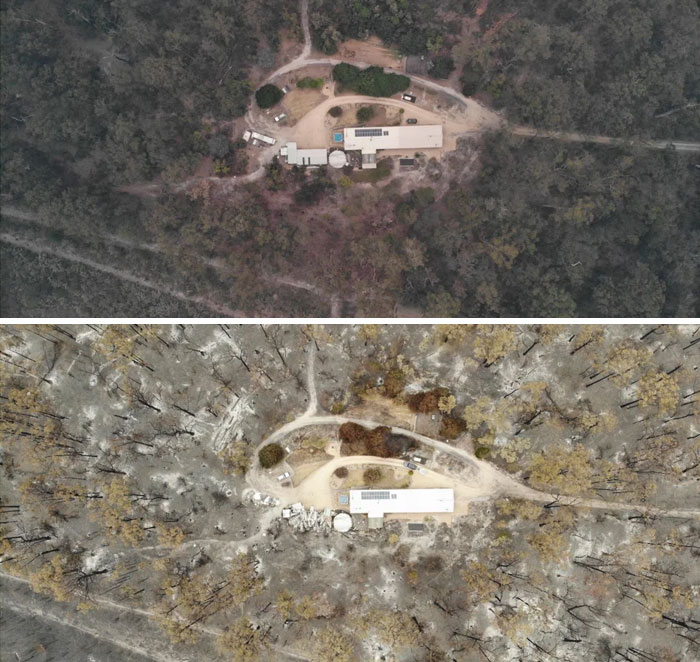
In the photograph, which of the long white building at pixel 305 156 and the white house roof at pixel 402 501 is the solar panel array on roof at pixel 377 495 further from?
the long white building at pixel 305 156

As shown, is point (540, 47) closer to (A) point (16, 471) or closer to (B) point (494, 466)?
(B) point (494, 466)

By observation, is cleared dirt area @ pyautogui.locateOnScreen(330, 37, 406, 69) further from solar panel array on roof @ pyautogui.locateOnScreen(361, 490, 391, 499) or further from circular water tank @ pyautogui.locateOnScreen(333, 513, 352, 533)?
circular water tank @ pyautogui.locateOnScreen(333, 513, 352, 533)

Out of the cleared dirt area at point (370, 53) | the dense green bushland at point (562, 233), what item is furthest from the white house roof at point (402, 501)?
the cleared dirt area at point (370, 53)

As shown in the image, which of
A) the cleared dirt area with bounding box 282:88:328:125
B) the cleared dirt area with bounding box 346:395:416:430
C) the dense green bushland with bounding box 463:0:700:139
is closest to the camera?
the cleared dirt area with bounding box 346:395:416:430

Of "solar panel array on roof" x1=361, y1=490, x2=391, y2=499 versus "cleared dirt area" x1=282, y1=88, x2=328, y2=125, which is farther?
"cleared dirt area" x1=282, y1=88, x2=328, y2=125

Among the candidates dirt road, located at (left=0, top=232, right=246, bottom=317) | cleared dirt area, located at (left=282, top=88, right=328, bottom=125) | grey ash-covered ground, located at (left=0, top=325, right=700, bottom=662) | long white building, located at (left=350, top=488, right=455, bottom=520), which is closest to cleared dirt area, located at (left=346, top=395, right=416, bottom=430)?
grey ash-covered ground, located at (left=0, top=325, right=700, bottom=662)

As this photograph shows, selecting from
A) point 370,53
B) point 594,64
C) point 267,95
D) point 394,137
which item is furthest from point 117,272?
point 594,64
